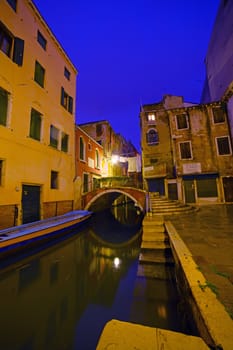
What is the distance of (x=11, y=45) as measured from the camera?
7.66 m

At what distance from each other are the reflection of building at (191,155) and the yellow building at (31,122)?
7.83 metres

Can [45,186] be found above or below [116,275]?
above

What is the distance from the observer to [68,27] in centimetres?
6612

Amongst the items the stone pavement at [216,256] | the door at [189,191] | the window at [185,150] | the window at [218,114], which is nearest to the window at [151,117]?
the window at [185,150]

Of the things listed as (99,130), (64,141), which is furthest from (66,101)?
(99,130)

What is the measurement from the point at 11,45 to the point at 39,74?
178 centimetres

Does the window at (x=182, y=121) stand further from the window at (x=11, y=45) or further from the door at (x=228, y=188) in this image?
the window at (x=11, y=45)

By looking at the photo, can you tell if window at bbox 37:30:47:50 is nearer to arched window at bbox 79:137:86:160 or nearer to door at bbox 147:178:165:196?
arched window at bbox 79:137:86:160

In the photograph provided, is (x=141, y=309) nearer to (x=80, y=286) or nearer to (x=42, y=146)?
(x=80, y=286)

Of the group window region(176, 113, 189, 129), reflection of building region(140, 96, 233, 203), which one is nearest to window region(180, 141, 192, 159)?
reflection of building region(140, 96, 233, 203)

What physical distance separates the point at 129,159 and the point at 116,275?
19514mm

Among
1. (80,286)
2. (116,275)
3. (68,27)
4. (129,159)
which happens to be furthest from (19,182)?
(68,27)

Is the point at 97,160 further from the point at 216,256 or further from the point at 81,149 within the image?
the point at 216,256

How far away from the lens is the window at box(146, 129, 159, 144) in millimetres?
14997
